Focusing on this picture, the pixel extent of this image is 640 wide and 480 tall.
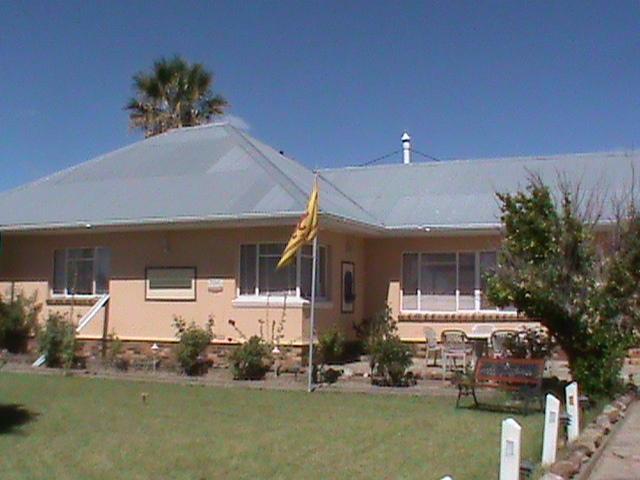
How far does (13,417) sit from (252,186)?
27.3 ft

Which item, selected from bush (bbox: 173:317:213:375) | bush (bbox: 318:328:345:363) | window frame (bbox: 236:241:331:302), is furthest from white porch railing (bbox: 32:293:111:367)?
bush (bbox: 318:328:345:363)

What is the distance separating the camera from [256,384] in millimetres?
15547

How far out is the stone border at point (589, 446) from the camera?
766 cm

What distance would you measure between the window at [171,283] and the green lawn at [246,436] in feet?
12.8

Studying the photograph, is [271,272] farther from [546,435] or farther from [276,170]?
[546,435]

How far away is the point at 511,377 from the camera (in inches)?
488

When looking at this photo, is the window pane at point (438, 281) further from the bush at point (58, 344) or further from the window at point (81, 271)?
the bush at point (58, 344)

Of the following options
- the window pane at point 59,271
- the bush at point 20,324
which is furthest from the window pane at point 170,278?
the bush at point 20,324

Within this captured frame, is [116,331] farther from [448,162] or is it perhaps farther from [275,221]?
[448,162]

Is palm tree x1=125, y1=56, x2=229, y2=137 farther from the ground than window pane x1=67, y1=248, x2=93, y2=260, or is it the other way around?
palm tree x1=125, y1=56, x2=229, y2=137

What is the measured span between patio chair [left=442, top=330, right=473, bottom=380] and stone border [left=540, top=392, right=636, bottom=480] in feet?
14.1

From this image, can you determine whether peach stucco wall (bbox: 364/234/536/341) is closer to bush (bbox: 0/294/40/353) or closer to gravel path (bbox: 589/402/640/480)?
bush (bbox: 0/294/40/353)

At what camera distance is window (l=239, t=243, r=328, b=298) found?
1720cm

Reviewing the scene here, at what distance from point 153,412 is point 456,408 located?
451 centimetres
